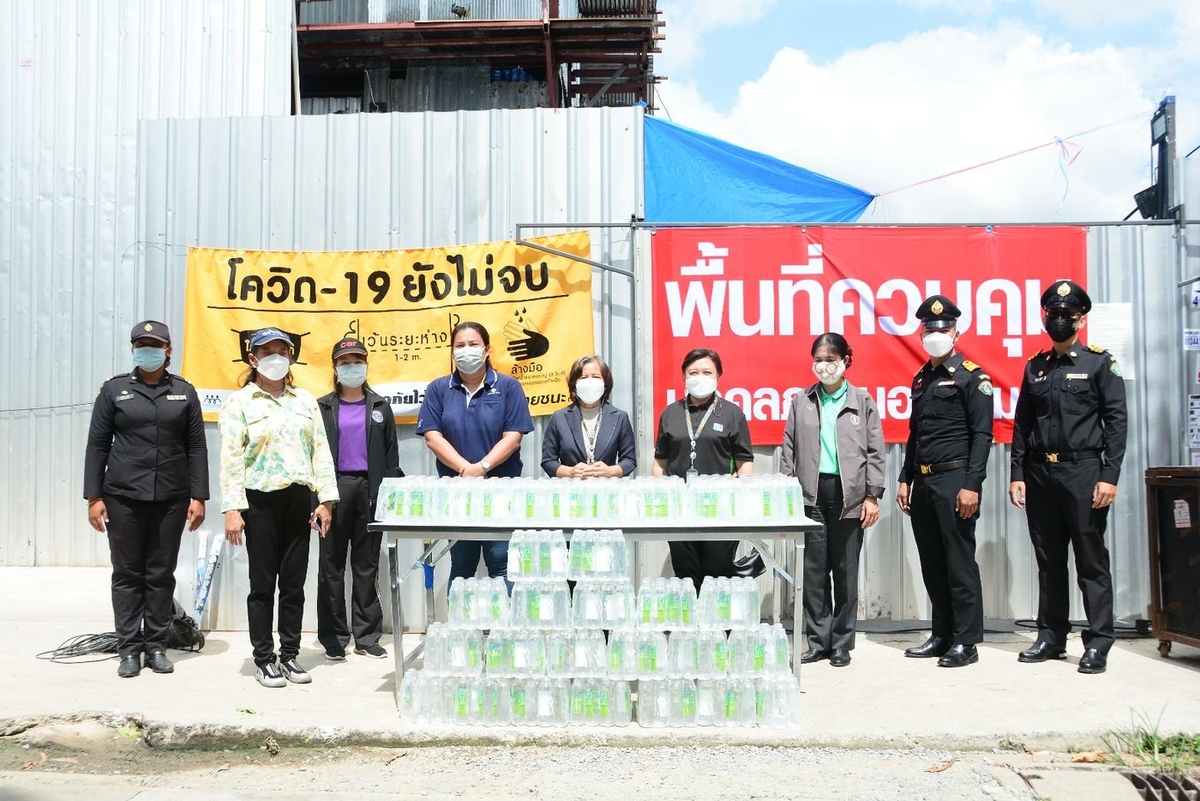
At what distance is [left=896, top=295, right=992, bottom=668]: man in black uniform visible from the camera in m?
5.81

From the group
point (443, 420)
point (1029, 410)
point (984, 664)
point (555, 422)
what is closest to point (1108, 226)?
point (1029, 410)

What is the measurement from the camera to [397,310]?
690 centimetres

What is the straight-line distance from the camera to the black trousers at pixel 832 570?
593 centimetres

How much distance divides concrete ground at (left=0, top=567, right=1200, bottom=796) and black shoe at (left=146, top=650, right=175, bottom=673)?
0.18 feet

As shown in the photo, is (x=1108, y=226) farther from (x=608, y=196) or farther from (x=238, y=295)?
(x=238, y=295)

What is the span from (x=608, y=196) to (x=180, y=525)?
3.62m

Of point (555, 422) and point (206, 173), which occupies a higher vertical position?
point (206, 173)

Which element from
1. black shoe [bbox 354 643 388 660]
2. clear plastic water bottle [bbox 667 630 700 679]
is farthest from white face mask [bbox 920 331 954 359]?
black shoe [bbox 354 643 388 660]

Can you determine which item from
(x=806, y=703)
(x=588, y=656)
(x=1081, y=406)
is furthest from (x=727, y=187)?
(x=588, y=656)

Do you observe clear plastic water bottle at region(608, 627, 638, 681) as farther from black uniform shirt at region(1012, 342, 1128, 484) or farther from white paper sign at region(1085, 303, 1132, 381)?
white paper sign at region(1085, 303, 1132, 381)

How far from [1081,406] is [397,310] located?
4536 mm

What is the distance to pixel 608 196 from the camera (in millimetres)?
6953

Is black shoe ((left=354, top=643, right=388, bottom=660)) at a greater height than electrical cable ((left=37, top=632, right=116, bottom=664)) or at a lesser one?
lesser

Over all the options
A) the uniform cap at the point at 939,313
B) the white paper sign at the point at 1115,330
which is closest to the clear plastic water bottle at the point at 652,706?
the uniform cap at the point at 939,313
